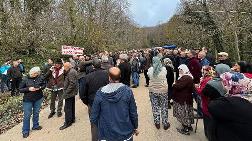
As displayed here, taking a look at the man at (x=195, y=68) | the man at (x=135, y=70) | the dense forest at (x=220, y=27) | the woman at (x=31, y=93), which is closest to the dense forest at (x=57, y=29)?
the dense forest at (x=220, y=27)

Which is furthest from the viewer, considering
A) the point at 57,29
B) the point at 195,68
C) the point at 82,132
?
the point at 57,29

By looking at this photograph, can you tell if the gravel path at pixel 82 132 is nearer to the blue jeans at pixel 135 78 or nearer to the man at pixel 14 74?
the blue jeans at pixel 135 78

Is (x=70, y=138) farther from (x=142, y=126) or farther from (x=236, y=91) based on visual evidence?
(x=236, y=91)

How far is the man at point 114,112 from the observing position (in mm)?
5793

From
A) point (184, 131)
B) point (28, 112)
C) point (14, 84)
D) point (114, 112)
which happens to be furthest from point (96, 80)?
point (14, 84)

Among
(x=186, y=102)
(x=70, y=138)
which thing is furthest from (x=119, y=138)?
(x=70, y=138)

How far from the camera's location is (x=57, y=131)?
10875 millimetres

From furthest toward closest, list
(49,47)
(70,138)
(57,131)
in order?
(49,47) → (57,131) → (70,138)

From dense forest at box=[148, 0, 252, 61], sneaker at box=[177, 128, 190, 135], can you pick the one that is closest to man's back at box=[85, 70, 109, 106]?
sneaker at box=[177, 128, 190, 135]

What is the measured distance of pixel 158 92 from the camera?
387 inches

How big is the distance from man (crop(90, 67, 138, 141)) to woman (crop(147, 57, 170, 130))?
393cm

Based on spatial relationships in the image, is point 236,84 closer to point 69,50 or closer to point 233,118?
point 233,118

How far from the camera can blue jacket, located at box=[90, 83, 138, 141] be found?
579 centimetres

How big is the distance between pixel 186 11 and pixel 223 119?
31399 mm
